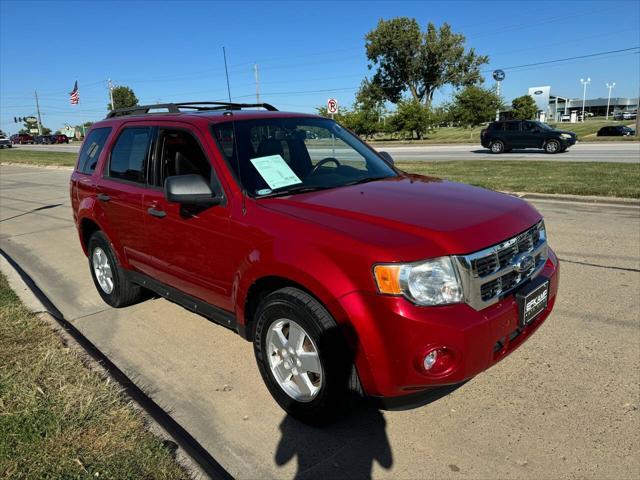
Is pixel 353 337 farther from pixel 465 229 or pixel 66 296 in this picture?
pixel 66 296

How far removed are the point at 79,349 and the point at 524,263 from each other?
3.40 meters

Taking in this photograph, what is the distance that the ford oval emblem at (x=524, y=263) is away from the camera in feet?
9.30

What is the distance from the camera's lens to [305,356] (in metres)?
2.85

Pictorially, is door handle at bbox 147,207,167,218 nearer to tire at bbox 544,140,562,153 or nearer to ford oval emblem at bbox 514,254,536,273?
ford oval emblem at bbox 514,254,536,273

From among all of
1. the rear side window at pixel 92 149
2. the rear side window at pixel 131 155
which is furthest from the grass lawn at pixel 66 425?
the rear side window at pixel 92 149

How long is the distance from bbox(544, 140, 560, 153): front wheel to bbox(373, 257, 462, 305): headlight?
77.6 ft

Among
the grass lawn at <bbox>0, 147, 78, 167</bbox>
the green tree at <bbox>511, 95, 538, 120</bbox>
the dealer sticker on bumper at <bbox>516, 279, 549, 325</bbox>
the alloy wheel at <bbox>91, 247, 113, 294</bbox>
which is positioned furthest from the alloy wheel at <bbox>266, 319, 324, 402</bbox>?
the green tree at <bbox>511, 95, 538, 120</bbox>

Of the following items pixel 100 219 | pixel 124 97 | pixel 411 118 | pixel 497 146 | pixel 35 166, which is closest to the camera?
pixel 100 219

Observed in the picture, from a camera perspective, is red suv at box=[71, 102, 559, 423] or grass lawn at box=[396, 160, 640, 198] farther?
grass lawn at box=[396, 160, 640, 198]

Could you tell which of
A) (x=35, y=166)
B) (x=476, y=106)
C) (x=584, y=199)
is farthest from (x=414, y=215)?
(x=476, y=106)

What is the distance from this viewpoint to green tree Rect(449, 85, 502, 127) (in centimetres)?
5697

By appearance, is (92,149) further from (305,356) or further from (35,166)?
(35,166)

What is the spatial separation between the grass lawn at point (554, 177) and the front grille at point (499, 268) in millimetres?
7596

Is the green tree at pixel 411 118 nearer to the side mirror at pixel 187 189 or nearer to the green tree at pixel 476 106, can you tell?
the green tree at pixel 476 106
